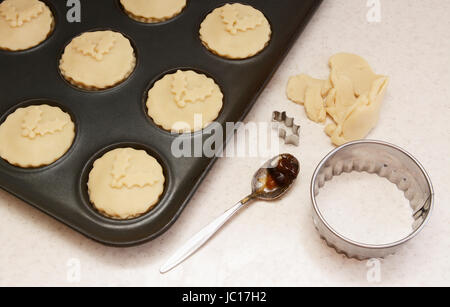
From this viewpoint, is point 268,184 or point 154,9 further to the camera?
point 154,9

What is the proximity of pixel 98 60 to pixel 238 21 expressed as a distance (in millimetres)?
409

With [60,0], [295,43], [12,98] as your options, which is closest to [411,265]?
[295,43]

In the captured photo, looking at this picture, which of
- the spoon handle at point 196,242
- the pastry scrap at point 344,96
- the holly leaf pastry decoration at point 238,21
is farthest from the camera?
the holly leaf pastry decoration at point 238,21

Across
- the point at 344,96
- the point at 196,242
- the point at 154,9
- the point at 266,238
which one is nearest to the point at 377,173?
the point at 344,96

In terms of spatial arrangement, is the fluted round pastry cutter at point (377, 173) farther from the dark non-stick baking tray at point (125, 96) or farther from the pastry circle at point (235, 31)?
the pastry circle at point (235, 31)

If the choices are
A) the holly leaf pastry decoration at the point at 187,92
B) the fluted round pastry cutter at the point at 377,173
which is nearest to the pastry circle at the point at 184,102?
the holly leaf pastry decoration at the point at 187,92

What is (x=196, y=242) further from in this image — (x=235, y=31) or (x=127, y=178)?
(x=235, y=31)

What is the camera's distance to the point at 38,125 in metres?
1.25

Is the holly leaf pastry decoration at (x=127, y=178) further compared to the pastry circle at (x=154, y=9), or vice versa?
the pastry circle at (x=154, y=9)

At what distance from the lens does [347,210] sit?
121cm

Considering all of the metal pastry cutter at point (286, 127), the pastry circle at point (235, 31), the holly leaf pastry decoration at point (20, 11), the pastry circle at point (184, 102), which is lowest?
the metal pastry cutter at point (286, 127)

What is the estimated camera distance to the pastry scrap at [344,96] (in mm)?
1275
